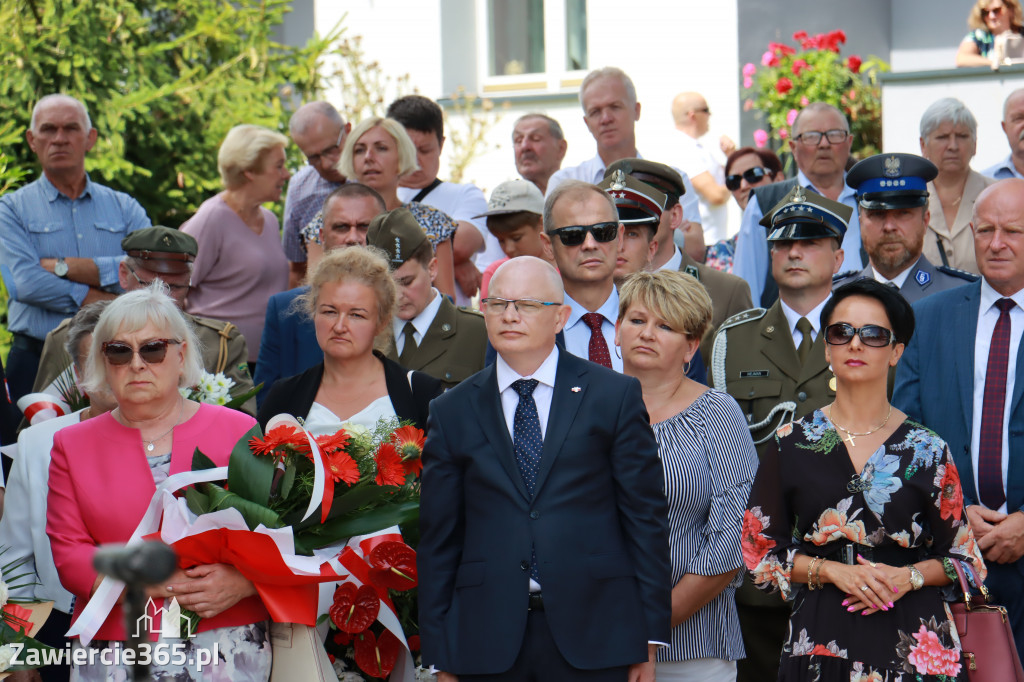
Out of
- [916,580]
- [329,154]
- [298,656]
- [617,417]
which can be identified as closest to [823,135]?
[329,154]

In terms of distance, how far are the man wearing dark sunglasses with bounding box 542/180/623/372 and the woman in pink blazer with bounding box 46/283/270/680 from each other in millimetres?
1511

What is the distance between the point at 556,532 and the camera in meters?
3.72

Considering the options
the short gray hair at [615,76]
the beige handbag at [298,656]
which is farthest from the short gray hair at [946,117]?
the beige handbag at [298,656]

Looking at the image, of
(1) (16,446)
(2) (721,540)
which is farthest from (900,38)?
(1) (16,446)

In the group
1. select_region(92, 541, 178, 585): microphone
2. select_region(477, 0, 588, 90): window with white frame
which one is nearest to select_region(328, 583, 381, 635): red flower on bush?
select_region(92, 541, 178, 585): microphone

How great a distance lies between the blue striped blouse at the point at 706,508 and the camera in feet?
14.2

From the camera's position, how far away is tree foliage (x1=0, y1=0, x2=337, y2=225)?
8797mm

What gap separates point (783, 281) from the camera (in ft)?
18.3

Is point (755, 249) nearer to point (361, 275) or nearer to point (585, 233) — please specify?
point (585, 233)

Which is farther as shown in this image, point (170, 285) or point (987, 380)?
point (170, 285)

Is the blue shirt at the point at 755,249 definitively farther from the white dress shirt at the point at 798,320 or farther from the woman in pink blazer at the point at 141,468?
the woman in pink blazer at the point at 141,468

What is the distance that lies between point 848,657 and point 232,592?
2.09m

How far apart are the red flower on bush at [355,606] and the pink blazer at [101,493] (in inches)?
12.4

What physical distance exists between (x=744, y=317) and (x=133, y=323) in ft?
9.36
